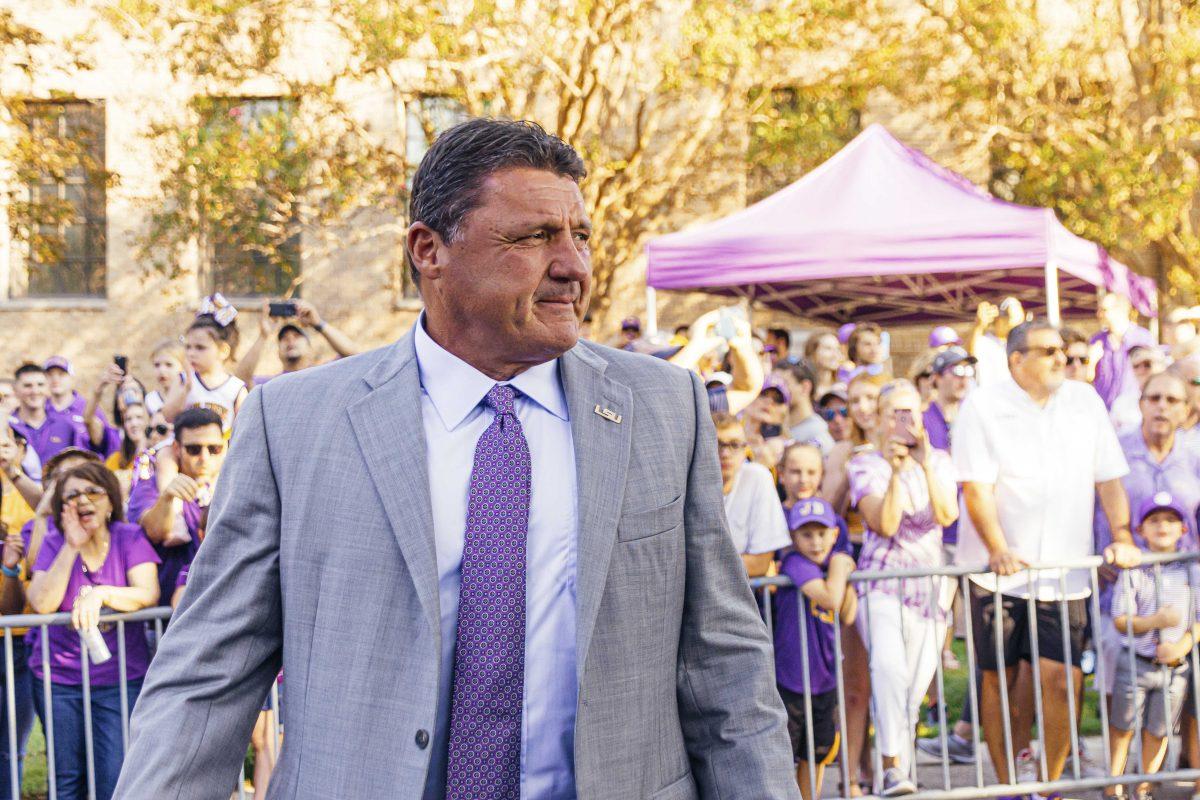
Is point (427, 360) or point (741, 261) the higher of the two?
point (741, 261)

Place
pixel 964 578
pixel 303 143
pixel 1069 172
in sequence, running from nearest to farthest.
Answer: pixel 964 578
pixel 303 143
pixel 1069 172

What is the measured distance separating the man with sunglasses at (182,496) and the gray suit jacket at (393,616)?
3129mm

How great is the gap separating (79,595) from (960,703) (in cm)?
463

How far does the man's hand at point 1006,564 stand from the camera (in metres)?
5.72

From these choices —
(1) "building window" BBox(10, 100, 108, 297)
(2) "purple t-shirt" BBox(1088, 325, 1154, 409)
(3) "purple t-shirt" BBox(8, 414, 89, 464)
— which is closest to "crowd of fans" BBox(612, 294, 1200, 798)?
(2) "purple t-shirt" BBox(1088, 325, 1154, 409)

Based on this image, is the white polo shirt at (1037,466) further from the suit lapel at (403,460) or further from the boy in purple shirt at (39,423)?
the boy in purple shirt at (39,423)

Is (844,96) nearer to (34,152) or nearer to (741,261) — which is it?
(741,261)

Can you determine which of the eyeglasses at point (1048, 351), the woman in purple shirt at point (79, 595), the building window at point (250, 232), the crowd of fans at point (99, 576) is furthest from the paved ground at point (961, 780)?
the building window at point (250, 232)

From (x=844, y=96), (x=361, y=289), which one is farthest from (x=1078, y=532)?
(x=361, y=289)

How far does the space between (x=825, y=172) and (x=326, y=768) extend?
384 inches

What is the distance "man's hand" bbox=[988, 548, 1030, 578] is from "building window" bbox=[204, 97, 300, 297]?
10791 millimetres

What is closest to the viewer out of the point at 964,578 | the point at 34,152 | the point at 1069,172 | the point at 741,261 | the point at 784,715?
the point at 784,715

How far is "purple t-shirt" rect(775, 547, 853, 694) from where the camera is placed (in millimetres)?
5559

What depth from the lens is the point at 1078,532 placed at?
19.9 feet
